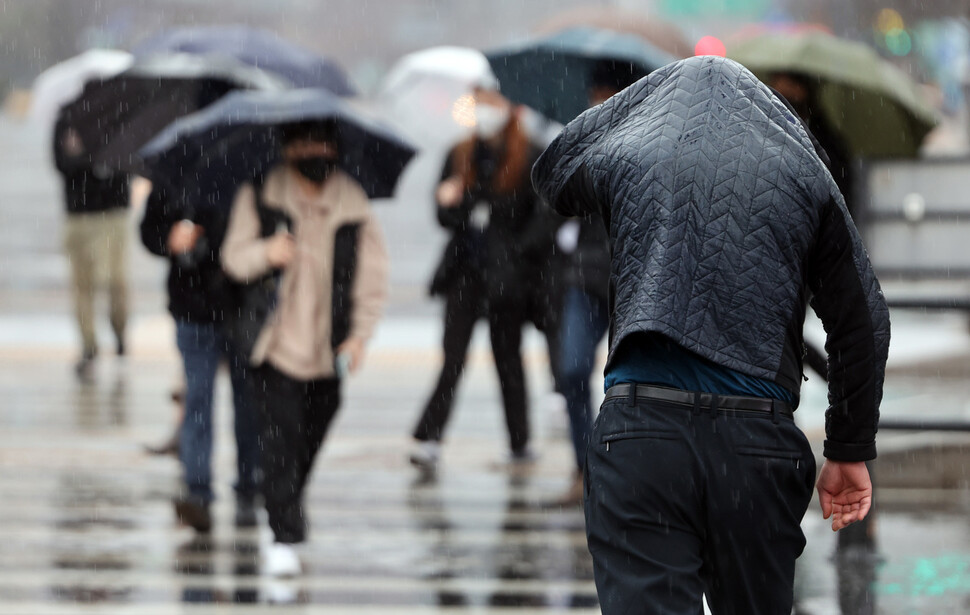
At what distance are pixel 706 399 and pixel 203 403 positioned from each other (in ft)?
13.7

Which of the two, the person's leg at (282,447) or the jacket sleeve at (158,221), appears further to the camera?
the jacket sleeve at (158,221)

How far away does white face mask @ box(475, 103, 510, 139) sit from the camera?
841 centimetres

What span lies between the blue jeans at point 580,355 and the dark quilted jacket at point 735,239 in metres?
A: 3.92

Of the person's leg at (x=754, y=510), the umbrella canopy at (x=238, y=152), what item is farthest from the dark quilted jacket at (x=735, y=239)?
the umbrella canopy at (x=238, y=152)

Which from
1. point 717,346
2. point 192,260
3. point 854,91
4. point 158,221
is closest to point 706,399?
point 717,346

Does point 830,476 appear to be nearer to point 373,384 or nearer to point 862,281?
point 862,281

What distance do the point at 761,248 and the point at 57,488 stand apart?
18.2 feet

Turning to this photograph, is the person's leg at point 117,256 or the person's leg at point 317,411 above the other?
the person's leg at point 317,411

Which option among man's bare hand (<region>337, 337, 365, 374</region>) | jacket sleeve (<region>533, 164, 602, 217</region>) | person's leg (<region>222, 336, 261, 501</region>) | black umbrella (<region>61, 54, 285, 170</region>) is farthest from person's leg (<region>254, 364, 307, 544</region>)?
jacket sleeve (<region>533, 164, 602, 217</region>)

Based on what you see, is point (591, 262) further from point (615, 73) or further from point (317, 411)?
point (317, 411)

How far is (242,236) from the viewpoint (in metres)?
6.27

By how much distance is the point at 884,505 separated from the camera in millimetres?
7516

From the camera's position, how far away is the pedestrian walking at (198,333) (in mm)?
6906

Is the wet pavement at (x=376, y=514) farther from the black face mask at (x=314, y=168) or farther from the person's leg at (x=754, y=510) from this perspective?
the person's leg at (x=754, y=510)
